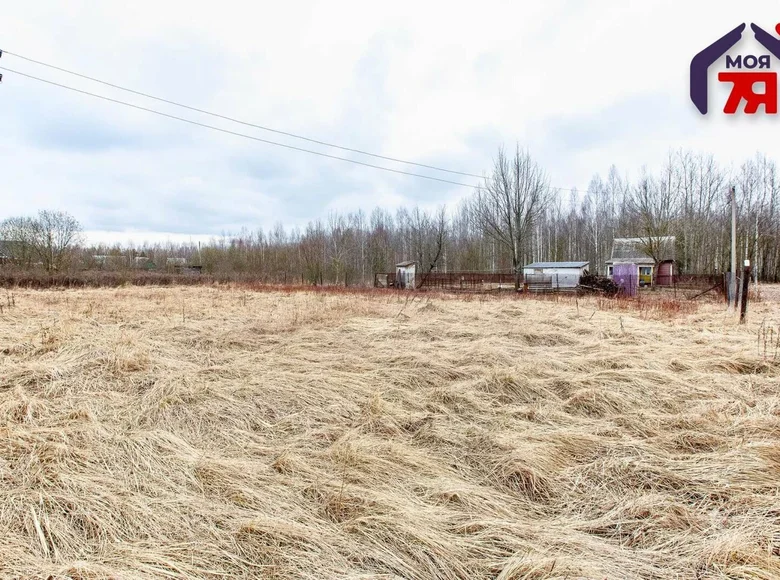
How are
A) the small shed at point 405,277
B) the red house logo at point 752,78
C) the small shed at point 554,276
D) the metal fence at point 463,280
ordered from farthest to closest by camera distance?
the small shed at point 405,277 < the metal fence at point 463,280 < the small shed at point 554,276 < the red house logo at point 752,78

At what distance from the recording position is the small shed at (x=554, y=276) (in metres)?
22.4

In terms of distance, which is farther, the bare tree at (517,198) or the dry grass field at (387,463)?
the bare tree at (517,198)

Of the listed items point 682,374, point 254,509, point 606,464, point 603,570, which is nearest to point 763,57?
point 682,374

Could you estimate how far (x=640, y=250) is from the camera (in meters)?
30.1

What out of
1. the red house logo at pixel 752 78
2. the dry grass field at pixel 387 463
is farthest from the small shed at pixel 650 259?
the dry grass field at pixel 387 463

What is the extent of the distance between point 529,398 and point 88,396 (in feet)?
14.7

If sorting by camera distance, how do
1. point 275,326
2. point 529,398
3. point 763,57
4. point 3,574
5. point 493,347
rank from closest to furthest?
1. point 3,574
2. point 529,398
3. point 493,347
4. point 275,326
5. point 763,57

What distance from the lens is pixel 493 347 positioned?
5.51m

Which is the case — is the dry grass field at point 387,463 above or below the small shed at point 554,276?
below

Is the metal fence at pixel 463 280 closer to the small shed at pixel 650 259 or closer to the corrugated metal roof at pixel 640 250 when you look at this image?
the small shed at pixel 650 259

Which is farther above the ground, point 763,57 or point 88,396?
point 763,57

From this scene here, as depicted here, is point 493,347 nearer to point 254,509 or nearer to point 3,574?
point 254,509

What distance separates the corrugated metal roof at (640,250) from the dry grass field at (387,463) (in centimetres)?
2878

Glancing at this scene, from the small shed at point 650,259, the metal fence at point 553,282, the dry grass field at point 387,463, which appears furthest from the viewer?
the small shed at point 650,259
